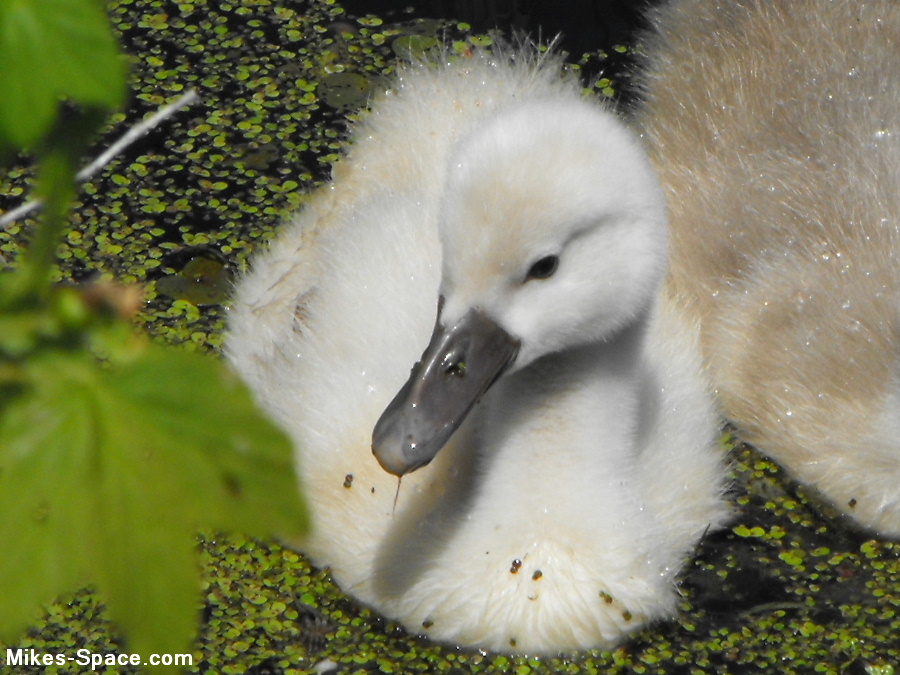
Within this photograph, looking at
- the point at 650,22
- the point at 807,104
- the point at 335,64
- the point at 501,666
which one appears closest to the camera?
the point at 501,666

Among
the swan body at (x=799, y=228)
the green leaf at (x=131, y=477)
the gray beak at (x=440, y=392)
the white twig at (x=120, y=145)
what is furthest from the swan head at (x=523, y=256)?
the green leaf at (x=131, y=477)

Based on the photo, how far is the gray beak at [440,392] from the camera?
2.40m

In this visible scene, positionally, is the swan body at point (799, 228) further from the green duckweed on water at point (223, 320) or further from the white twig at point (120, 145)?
the white twig at point (120, 145)

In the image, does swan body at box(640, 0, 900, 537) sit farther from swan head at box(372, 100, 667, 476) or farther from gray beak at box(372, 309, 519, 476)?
gray beak at box(372, 309, 519, 476)

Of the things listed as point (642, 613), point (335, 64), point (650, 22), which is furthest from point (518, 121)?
point (335, 64)

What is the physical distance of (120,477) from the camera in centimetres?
81

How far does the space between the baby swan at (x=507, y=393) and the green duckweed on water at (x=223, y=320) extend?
10cm

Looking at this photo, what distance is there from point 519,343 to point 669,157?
130cm

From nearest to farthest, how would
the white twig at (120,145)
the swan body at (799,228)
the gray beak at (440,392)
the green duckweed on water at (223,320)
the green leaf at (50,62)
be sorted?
the green leaf at (50,62) → the white twig at (120,145) → the gray beak at (440,392) → the green duckweed on water at (223,320) → the swan body at (799,228)

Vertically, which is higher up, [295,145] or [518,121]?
[518,121]

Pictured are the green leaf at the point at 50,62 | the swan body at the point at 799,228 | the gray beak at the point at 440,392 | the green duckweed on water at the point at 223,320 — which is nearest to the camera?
the green leaf at the point at 50,62

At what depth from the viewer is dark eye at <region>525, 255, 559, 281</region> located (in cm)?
249

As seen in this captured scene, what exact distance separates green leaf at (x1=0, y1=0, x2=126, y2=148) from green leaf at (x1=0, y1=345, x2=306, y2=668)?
150 millimetres

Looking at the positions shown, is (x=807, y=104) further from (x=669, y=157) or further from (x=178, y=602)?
(x=178, y=602)
